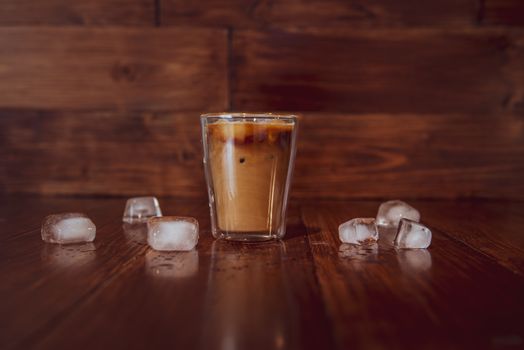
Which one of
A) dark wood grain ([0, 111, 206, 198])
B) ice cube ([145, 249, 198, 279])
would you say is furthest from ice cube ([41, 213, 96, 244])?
dark wood grain ([0, 111, 206, 198])

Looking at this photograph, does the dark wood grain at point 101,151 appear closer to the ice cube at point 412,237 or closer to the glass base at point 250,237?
the glass base at point 250,237

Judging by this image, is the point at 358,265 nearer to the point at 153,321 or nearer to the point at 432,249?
the point at 432,249

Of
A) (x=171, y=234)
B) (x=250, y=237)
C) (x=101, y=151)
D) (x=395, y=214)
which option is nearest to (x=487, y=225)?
(x=395, y=214)

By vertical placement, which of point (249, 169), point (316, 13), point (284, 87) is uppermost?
point (316, 13)

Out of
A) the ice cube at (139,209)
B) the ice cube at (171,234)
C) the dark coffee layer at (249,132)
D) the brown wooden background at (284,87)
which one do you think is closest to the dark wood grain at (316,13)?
the brown wooden background at (284,87)

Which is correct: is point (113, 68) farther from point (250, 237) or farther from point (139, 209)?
point (250, 237)

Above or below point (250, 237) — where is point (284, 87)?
above

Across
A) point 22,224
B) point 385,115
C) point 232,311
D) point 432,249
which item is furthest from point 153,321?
point 385,115

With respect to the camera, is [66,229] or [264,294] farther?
[66,229]
